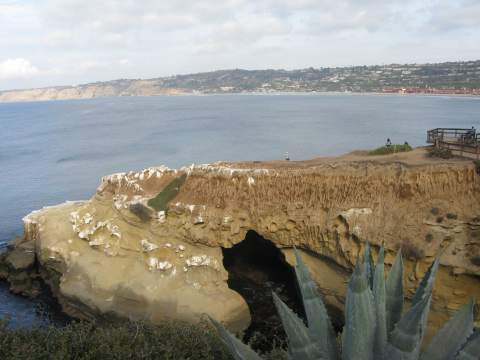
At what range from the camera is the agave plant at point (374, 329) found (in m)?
4.77

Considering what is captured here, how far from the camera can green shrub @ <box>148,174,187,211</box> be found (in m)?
24.3

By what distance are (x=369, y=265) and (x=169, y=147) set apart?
224 feet

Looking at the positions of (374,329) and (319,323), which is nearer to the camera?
(374,329)

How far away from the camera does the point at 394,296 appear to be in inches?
241

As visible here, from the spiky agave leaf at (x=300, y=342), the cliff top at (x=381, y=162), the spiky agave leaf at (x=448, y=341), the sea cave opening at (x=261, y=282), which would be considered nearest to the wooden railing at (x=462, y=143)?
the cliff top at (x=381, y=162)

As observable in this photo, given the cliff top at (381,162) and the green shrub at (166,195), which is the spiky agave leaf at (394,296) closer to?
the cliff top at (381,162)

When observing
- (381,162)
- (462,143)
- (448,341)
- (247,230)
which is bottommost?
(247,230)

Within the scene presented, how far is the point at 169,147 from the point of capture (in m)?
73.2

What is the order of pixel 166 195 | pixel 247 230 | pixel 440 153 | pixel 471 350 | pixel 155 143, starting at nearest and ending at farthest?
pixel 471 350, pixel 247 230, pixel 440 153, pixel 166 195, pixel 155 143

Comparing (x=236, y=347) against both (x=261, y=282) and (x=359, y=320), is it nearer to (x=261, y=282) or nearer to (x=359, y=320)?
(x=359, y=320)

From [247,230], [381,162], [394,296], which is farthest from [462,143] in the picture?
[394,296]

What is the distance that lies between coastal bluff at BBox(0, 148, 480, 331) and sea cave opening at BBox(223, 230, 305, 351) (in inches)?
44.3

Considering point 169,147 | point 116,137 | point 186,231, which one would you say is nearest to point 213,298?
point 186,231

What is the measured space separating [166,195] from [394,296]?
19.8 metres
